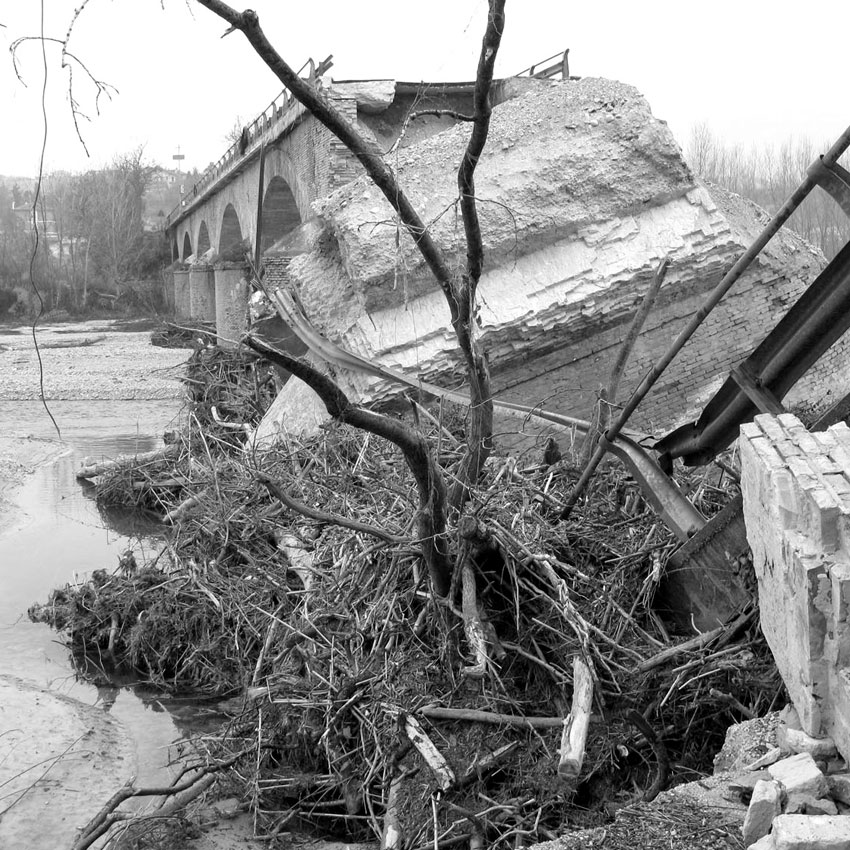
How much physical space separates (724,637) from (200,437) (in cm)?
647

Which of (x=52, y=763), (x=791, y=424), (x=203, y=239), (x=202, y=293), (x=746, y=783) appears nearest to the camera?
(x=746, y=783)

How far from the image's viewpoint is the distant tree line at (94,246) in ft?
171

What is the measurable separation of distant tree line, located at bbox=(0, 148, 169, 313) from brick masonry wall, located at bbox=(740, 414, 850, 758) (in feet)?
161

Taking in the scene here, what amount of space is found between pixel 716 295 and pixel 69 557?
20.6 ft

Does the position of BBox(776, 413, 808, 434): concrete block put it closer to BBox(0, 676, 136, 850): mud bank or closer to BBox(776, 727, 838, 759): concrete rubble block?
BBox(776, 727, 838, 759): concrete rubble block

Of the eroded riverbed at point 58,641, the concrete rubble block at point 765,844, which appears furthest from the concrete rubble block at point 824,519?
the eroded riverbed at point 58,641

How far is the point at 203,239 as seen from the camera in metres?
45.1

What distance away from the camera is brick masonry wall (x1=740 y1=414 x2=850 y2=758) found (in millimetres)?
2596

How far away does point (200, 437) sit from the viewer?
9.62 m

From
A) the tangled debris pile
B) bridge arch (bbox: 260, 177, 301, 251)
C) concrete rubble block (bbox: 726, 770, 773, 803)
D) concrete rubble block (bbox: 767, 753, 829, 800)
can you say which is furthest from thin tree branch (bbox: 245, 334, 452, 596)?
bridge arch (bbox: 260, 177, 301, 251)

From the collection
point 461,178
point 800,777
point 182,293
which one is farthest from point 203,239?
point 800,777

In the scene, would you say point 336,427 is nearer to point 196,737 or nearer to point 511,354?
point 511,354

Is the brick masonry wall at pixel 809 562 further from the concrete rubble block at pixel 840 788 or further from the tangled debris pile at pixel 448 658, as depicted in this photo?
the tangled debris pile at pixel 448 658

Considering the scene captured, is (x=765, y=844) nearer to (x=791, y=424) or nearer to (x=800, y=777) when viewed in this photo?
(x=800, y=777)
